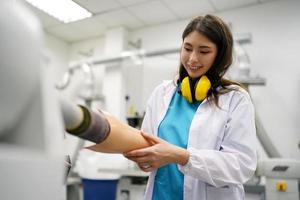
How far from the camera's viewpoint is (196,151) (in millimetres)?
888

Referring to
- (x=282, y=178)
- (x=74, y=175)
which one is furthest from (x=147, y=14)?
(x=282, y=178)

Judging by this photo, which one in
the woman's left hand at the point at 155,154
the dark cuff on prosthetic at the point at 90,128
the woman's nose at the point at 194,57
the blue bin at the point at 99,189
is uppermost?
the woman's nose at the point at 194,57

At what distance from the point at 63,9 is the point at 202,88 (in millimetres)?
3185

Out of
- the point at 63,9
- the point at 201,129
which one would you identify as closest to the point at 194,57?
the point at 201,129

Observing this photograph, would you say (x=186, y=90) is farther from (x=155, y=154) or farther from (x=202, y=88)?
(x=155, y=154)

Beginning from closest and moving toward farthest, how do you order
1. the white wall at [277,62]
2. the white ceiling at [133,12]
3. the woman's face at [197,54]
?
the woman's face at [197,54], the white wall at [277,62], the white ceiling at [133,12]

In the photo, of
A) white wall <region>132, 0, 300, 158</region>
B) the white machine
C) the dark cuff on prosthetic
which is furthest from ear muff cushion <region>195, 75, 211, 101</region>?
white wall <region>132, 0, 300, 158</region>

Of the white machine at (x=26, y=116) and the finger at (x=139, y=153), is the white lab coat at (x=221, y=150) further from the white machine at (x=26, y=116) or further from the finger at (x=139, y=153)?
the white machine at (x=26, y=116)

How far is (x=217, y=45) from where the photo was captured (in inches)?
44.4

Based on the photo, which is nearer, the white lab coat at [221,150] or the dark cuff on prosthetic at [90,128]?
the dark cuff on prosthetic at [90,128]

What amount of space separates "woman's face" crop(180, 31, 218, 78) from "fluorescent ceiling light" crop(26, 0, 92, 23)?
8.95 feet

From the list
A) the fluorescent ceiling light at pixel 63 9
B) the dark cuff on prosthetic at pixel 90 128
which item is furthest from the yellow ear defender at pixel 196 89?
the fluorescent ceiling light at pixel 63 9

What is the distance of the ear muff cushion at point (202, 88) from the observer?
41.8 inches

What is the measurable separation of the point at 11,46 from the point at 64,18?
160 inches
